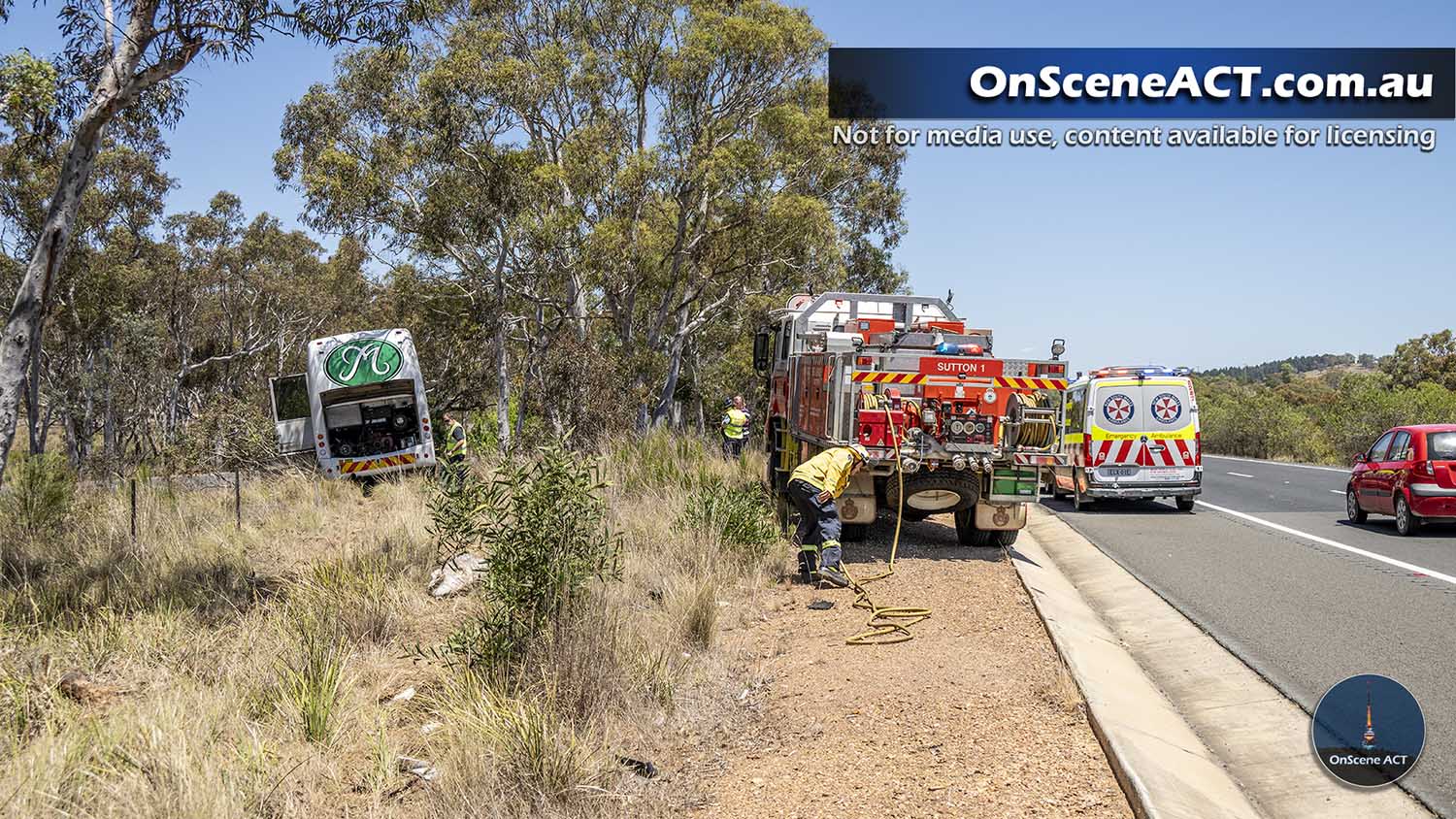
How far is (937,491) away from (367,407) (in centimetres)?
1312

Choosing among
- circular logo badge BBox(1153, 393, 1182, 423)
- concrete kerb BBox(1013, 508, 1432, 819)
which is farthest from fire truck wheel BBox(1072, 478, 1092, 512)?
concrete kerb BBox(1013, 508, 1432, 819)

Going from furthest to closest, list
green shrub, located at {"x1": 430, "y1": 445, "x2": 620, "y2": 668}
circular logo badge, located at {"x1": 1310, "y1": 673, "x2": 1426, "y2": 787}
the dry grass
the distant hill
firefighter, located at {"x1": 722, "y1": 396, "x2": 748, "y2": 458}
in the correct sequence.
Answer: the distant hill, firefighter, located at {"x1": 722, "y1": 396, "x2": 748, "y2": 458}, green shrub, located at {"x1": 430, "y1": 445, "x2": 620, "y2": 668}, circular logo badge, located at {"x1": 1310, "y1": 673, "x2": 1426, "y2": 787}, the dry grass

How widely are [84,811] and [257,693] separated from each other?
4.69 ft

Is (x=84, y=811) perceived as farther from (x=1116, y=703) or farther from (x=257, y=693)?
(x=1116, y=703)

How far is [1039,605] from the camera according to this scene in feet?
28.1

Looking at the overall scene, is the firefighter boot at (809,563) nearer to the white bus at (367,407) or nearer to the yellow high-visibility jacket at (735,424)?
the yellow high-visibility jacket at (735,424)

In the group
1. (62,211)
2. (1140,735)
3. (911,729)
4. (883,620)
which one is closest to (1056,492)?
(883,620)

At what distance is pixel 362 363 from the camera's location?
63.5 feet

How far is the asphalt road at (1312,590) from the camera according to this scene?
681 cm

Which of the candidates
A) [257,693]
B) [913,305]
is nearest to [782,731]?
[257,693]

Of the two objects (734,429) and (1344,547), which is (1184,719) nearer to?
(1344,547)

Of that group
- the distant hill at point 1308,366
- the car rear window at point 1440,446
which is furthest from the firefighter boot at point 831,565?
the distant hill at point 1308,366

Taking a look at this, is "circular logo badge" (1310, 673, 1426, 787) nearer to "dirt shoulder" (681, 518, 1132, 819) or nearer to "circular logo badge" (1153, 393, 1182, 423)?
"dirt shoulder" (681, 518, 1132, 819)

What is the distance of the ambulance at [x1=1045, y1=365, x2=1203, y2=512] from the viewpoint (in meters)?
16.5
